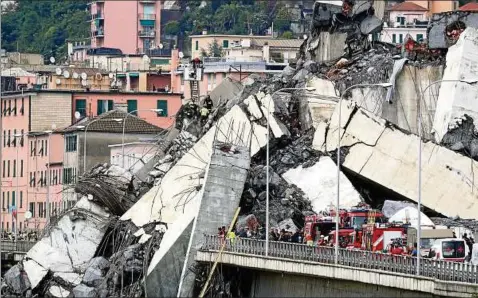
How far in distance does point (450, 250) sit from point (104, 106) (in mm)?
73069

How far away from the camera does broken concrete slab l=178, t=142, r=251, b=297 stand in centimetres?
9681

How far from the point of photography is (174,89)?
171375 mm

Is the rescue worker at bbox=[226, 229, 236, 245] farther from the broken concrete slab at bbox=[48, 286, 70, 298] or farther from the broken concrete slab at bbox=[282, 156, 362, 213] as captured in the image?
the broken concrete slab at bbox=[48, 286, 70, 298]

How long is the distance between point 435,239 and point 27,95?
69364 millimetres

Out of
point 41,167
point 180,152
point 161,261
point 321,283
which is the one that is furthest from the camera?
point 41,167

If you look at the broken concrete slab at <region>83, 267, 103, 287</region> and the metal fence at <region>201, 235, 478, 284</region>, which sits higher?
the metal fence at <region>201, 235, 478, 284</region>

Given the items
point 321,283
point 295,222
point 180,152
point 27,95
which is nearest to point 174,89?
point 27,95

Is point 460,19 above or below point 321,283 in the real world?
above

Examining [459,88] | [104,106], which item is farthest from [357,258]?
[104,106]

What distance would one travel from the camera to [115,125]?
141 meters

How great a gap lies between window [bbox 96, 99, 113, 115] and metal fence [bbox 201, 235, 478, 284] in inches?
2384

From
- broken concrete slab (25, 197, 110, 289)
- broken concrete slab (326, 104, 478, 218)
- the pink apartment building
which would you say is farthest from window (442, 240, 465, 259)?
the pink apartment building

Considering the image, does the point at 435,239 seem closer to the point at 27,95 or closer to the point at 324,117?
the point at 324,117

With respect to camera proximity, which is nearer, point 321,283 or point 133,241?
point 321,283
